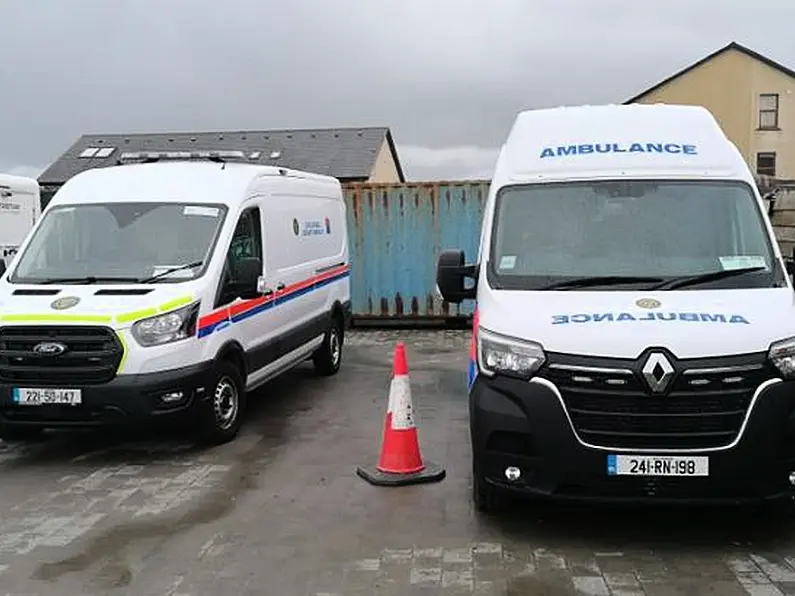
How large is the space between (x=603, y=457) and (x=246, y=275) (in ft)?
13.2

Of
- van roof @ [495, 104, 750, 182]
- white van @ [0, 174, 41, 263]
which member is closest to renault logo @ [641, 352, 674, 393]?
van roof @ [495, 104, 750, 182]

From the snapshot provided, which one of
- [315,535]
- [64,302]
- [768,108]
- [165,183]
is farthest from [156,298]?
[768,108]

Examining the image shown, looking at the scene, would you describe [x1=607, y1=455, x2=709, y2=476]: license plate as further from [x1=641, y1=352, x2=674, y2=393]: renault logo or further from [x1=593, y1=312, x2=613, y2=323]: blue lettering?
[x1=593, y1=312, x2=613, y2=323]: blue lettering

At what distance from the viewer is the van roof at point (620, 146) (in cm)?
627

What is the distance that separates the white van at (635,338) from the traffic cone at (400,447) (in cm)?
89

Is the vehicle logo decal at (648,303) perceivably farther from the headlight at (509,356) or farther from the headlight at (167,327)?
the headlight at (167,327)

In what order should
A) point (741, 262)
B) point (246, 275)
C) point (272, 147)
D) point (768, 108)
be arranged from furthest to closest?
1. point (768, 108)
2. point (272, 147)
3. point (246, 275)
4. point (741, 262)

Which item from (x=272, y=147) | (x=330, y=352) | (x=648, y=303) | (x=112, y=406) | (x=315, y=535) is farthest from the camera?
(x=272, y=147)

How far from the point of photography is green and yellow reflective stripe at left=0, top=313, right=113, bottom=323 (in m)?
6.98

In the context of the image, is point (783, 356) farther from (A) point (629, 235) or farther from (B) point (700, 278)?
(A) point (629, 235)

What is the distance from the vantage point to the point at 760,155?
4469 cm

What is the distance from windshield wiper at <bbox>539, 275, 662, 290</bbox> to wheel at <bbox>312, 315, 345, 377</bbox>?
18.8 ft

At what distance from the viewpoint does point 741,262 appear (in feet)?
19.0

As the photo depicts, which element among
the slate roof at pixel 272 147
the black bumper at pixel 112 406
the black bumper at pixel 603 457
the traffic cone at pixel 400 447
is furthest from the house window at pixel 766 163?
the black bumper at pixel 603 457
